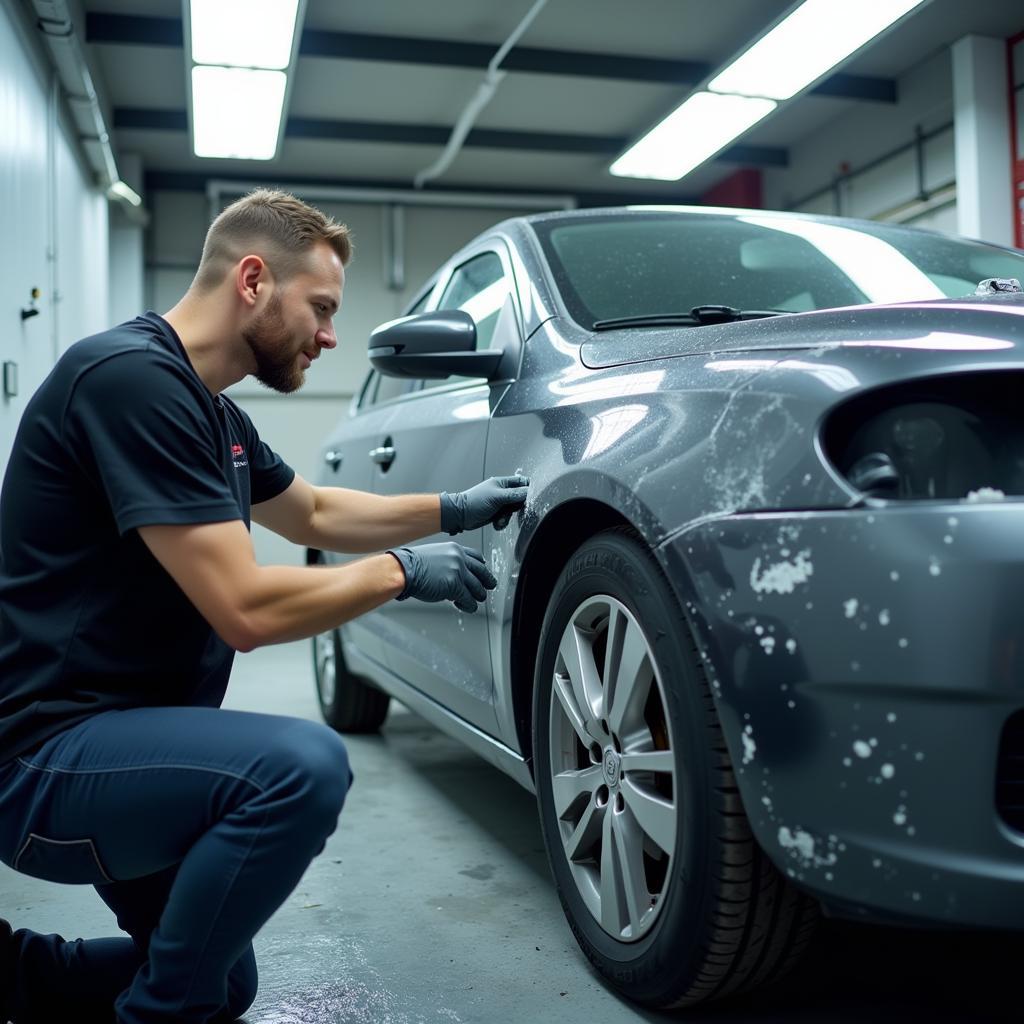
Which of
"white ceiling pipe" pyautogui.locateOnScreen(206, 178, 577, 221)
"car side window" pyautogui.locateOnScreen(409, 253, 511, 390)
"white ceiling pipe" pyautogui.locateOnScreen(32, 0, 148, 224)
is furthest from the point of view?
"white ceiling pipe" pyautogui.locateOnScreen(206, 178, 577, 221)

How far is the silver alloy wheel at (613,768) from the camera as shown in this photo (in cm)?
143

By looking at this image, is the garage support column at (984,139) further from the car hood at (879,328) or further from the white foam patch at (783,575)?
the white foam patch at (783,575)

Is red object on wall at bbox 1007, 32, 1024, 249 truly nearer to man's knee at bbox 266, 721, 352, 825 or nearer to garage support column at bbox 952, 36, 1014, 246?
garage support column at bbox 952, 36, 1014, 246

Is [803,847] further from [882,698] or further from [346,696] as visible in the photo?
[346,696]

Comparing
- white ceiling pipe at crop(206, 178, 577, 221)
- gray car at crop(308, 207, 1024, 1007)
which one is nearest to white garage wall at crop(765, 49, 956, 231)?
white ceiling pipe at crop(206, 178, 577, 221)

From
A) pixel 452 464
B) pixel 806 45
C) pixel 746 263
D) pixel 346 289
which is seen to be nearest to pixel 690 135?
pixel 806 45

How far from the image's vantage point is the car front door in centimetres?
205

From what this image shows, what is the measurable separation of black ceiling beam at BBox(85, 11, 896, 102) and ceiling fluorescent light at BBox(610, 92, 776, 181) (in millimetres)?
240

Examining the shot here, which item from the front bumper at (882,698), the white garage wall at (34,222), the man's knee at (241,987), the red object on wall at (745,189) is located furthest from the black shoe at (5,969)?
the red object on wall at (745,189)

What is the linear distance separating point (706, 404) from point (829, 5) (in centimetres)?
500

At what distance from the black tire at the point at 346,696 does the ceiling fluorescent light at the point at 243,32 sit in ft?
10.5

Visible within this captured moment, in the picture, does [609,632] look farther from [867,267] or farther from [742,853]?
[867,267]

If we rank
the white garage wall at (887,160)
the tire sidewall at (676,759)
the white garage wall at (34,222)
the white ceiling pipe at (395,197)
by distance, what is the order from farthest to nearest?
the white ceiling pipe at (395,197), the white garage wall at (887,160), the white garage wall at (34,222), the tire sidewall at (676,759)

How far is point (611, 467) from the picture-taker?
147 cm
